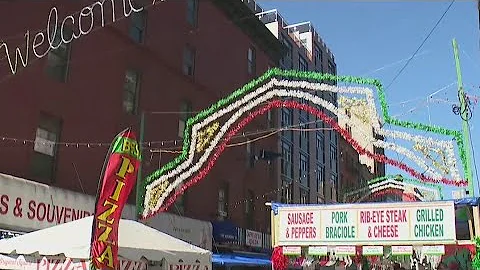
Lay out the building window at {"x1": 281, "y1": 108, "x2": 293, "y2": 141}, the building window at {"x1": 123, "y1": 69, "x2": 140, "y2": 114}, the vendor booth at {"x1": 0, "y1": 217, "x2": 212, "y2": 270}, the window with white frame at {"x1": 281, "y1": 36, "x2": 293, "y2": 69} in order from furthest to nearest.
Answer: the window with white frame at {"x1": 281, "y1": 36, "x2": 293, "y2": 69}
the building window at {"x1": 281, "y1": 108, "x2": 293, "y2": 141}
the building window at {"x1": 123, "y1": 69, "x2": 140, "y2": 114}
the vendor booth at {"x1": 0, "y1": 217, "x2": 212, "y2": 270}

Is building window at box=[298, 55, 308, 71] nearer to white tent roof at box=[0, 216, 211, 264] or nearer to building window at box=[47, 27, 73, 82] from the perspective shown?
building window at box=[47, 27, 73, 82]

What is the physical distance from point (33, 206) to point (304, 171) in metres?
28.1

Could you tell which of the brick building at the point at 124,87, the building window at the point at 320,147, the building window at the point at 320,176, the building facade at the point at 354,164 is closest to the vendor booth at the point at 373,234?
the building facade at the point at 354,164

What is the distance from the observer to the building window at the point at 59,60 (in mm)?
17797

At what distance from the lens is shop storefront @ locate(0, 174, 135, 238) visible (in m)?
15.0

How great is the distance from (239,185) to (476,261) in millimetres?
19479

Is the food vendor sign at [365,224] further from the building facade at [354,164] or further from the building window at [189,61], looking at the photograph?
the building window at [189,61]

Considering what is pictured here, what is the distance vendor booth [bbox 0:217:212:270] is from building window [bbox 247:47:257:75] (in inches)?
919

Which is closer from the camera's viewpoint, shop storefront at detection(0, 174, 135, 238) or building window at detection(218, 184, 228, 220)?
shop storefront at detection(0, 174, 135, 238)

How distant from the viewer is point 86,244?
8523mm

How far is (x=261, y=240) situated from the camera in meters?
31.0

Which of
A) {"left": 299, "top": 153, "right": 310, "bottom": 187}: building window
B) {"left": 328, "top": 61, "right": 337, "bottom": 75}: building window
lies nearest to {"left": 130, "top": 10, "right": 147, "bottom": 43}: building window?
{"left": 299, "top": 153, "right": 310, "bottom": 187}: building window

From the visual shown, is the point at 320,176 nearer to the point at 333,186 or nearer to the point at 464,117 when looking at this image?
the point at 333,186

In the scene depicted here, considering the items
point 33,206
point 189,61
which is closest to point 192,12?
point 189,61
